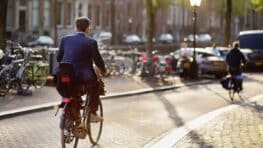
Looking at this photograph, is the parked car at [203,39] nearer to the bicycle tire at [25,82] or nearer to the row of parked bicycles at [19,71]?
the row of parked bicycles at [19,71]

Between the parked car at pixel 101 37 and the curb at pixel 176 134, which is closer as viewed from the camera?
the curb at pixel 176 134

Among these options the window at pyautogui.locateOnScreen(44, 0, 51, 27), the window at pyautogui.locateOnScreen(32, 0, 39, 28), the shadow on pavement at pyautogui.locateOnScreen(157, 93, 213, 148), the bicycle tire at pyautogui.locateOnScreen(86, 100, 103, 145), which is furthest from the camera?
the window at pyautogui.locateOnScreen(44, 0, 51, 27)

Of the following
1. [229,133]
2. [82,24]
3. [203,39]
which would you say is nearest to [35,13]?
[203,39]

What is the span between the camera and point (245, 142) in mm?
10078

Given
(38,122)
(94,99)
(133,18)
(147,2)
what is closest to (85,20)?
(94,99)

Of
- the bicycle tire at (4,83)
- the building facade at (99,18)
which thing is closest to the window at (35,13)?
the building facade at (99,18)

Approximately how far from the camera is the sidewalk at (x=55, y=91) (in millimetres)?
15359

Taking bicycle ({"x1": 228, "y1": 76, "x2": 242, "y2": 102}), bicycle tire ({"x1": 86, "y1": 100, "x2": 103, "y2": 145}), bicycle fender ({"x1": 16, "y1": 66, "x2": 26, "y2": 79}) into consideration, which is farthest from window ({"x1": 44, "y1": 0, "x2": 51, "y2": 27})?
bicycle tire ({"x1": 86, "y1": 100, "x2": 103, "y2": 145})

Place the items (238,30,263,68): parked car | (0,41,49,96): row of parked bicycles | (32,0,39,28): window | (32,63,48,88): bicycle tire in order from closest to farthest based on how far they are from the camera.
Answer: (0,41,49,96): row of parked bicycles < (32,63,48,88): bicycle tire < (238,30,263,68): parked car < (32,0,39,28): window

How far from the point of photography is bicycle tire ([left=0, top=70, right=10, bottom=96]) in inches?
658

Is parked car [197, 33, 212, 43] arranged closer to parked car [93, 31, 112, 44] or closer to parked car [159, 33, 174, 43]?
Answer: parked car [159, 33, 174, 43]

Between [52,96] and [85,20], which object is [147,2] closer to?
[52,96]

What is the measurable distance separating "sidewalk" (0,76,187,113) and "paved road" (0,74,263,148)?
100 centimetres

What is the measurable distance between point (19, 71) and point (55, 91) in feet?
7.65
